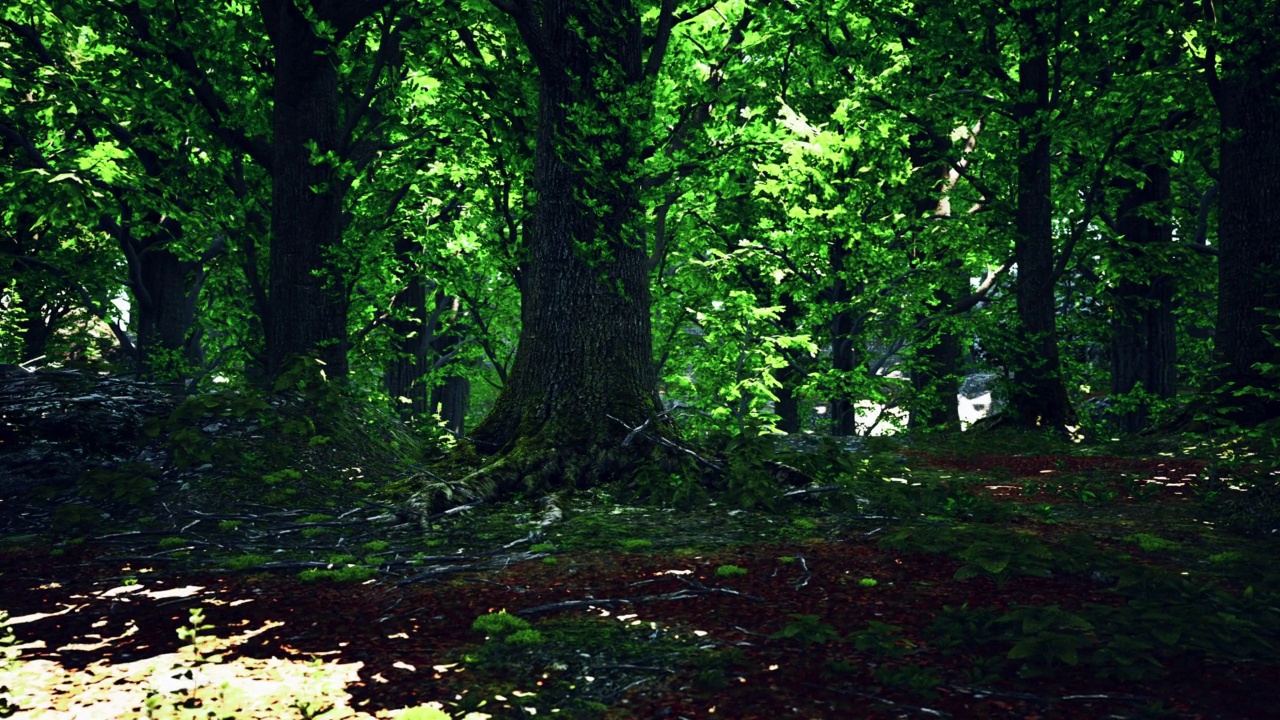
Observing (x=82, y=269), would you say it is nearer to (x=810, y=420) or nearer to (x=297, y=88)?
(x=297, y=88)

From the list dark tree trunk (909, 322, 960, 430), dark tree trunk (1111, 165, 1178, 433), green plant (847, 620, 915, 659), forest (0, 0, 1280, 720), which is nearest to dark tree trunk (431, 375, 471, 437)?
forest (0, 0, 1280, 720)

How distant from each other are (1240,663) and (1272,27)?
34.5ft

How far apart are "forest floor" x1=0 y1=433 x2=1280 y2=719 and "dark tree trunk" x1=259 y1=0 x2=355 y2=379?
11.4ft

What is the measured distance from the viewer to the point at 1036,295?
47.3 feet

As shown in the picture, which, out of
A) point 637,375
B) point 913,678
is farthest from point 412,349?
point 913,678

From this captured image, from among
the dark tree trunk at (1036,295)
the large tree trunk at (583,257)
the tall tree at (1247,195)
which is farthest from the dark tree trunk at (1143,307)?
the large tree trunk at (583,257)

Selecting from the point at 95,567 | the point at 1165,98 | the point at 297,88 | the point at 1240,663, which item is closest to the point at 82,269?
the point at 297,88

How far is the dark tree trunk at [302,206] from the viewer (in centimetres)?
1002

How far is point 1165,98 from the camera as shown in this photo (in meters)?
12.5

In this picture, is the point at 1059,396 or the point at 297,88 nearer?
the point at 297,88

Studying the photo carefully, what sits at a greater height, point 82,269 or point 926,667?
point 82,269

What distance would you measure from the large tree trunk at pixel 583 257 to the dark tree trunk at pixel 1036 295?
842cm

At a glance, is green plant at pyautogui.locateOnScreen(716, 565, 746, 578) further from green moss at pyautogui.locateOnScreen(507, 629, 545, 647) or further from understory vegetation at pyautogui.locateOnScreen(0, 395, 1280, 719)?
green moss at pyautogui.locateOnScreen(507, 629, 545, 647)

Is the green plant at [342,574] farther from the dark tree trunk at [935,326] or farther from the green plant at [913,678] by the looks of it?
the dark tree trunk at [935,326]
